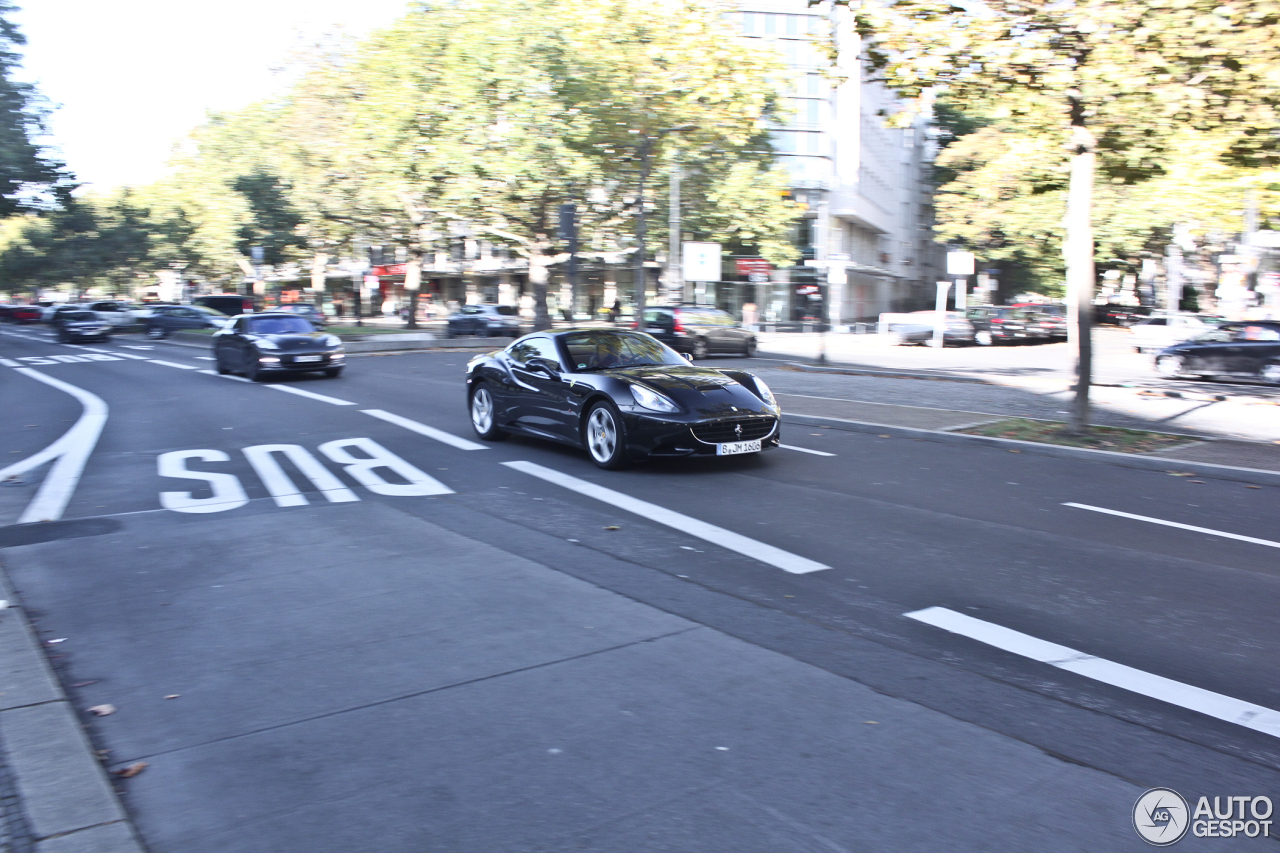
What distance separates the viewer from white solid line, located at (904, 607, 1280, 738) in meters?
3.89

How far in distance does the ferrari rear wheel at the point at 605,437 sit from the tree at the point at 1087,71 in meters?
5.24

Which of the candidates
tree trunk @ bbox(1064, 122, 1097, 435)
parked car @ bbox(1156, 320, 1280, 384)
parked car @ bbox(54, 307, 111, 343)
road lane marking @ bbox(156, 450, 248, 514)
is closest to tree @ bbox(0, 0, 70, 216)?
parked car @ bbox(54, 307, 111, 343)

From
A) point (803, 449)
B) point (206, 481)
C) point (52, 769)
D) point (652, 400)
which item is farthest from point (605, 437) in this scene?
point (52, 769)

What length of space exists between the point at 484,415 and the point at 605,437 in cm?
269

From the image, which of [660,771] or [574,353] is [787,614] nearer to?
[660,771]

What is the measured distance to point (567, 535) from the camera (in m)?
6.96

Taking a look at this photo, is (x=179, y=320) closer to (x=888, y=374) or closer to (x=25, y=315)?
(x=25, y=315)

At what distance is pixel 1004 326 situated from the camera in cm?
3853

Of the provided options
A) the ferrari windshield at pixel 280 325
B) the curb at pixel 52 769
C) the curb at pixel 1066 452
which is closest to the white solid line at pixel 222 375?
the ferrari windshield at pixel 280 325

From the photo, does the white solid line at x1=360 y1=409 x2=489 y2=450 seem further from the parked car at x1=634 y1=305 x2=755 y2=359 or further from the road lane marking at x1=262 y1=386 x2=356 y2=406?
the parked car at x1=634 y1=305 x2=755 y2=359

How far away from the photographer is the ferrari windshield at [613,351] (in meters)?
10.5

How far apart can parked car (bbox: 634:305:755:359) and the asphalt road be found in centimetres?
2041

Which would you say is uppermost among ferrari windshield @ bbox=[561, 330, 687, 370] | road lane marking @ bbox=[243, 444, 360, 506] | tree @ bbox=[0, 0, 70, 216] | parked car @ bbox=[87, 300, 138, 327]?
tree @ bbox=[0, 0, 70, 216]

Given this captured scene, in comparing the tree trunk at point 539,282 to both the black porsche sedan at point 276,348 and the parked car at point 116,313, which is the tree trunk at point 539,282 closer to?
the black porsche sedan at point 276,348
